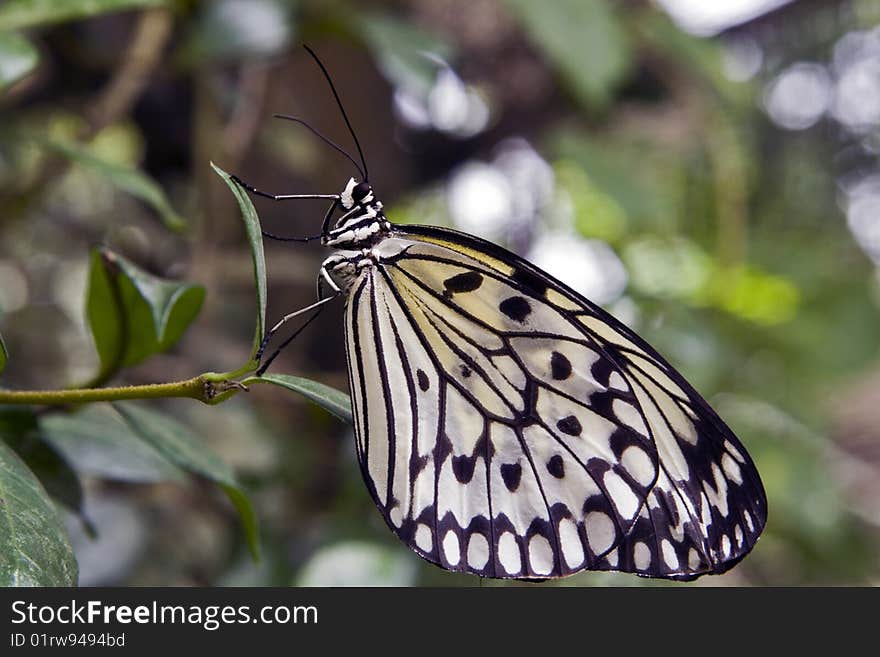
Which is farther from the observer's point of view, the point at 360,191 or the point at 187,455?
the point at 360,191

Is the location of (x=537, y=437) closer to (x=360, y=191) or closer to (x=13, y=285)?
(x=360, y=191)

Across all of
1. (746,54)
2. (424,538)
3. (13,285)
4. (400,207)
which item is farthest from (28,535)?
(746,54)

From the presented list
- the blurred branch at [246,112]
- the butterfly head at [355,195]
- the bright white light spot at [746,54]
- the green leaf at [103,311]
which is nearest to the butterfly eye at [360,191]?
the butterfly head at [355,195]

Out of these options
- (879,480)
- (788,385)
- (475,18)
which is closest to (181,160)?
(475,18)

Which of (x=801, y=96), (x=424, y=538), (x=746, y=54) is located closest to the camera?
(x=424, y=538)

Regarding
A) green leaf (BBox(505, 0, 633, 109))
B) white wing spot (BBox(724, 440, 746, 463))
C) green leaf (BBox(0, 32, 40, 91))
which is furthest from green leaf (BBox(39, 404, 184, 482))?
green leaf (BBox(505, 0, 633, 109))

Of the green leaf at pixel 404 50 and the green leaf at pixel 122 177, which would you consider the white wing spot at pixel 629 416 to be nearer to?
the green leaf at pixel 122 177
